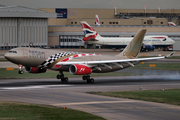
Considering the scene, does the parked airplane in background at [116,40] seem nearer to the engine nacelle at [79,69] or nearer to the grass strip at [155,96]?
the engine nacelle at [79,69]

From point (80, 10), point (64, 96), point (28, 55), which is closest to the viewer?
point (64, 96)

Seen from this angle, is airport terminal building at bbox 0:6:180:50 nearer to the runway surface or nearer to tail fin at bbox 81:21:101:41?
tail fin at bbox 81:21:101:41

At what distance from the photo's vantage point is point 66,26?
515 ft

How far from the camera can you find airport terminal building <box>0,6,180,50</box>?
140375 mm

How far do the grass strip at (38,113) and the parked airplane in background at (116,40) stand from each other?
325 feet

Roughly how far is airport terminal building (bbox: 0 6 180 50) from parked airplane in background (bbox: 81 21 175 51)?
32.5ft

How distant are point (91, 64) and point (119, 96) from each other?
13.2 meters

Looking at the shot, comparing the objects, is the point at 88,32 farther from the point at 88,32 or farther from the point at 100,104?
the point at 100,104

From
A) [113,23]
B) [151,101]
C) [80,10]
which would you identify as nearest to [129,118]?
[151,101]

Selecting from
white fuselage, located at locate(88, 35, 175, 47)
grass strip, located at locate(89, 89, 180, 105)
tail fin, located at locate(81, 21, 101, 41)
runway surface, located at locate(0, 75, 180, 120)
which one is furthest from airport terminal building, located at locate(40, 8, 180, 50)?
runway surface, located at locate(0, 75, 180, 120)

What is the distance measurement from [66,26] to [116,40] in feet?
118

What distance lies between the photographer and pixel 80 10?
19075 cm

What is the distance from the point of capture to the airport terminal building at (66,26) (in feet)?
461

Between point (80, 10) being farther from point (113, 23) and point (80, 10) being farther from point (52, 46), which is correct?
point (52, 46)
